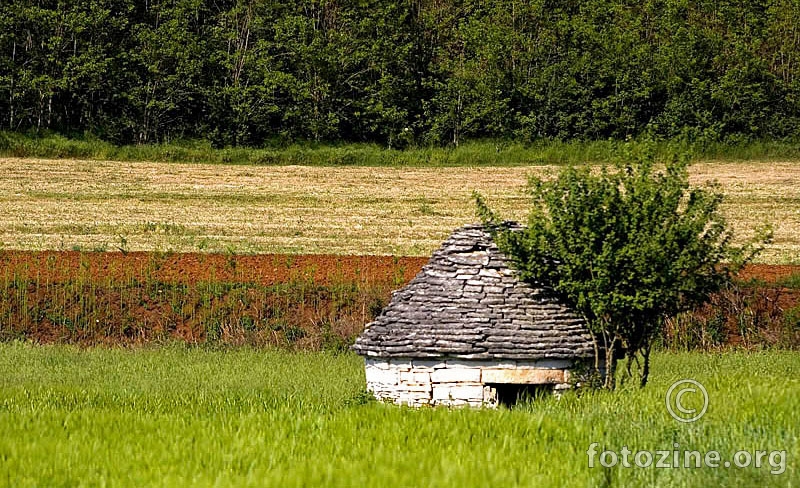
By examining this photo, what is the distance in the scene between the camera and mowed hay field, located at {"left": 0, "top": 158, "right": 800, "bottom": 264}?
32.9 meters

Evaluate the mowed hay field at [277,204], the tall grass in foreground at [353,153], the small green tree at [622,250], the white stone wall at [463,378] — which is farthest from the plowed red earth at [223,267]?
the tall grass in foreground at [353,153]

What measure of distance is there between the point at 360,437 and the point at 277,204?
93.8 feet

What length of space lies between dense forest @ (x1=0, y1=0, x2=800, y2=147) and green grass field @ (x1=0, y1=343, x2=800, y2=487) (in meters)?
33.9

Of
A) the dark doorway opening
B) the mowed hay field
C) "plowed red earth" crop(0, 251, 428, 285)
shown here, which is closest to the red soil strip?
the mowed hay field

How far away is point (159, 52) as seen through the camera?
50094 mm

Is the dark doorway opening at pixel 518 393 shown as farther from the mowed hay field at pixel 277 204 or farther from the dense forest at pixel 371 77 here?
the dense forest at pixel 371 77

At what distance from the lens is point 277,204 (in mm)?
39250

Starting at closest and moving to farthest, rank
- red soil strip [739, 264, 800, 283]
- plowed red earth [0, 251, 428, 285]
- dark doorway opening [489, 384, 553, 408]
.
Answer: dark doorway opening [489, 384, 553, 408]
plowed red earth [0, 251, 428, 285]
red soil strip [739, 264, 800, 283]

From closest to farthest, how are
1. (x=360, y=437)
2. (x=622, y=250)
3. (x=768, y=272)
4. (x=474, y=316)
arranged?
1. (x=360, y=437)
2. (x=622, y=250)
3. (x=474, y=316)
4. (x=768, y=272)

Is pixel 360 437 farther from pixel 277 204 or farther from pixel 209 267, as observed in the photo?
pixel 277 204

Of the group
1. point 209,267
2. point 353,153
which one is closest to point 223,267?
point 209,267

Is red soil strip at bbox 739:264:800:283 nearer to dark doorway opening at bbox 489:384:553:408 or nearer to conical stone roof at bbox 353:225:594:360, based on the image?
dark doorway opening at bbox 489:384:553:408

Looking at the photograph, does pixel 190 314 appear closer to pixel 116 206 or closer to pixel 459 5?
pixel 116 206

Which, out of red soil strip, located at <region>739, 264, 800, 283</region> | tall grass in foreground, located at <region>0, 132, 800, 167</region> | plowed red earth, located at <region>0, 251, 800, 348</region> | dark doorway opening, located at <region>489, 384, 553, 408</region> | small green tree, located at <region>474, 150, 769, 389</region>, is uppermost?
small green tree, located at <region>474, 150, 769, 389</region>
